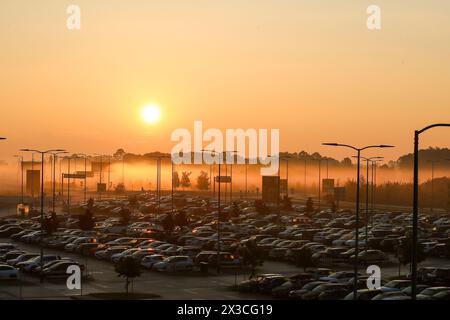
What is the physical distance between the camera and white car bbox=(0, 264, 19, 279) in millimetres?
53766

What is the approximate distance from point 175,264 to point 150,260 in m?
2.41

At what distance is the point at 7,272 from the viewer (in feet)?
177

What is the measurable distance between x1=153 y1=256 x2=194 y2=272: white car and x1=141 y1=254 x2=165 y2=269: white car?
0.54 m

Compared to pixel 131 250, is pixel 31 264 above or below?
below

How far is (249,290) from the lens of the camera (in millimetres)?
49562

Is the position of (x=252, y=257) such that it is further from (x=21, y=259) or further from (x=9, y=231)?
(x=9, y=231)

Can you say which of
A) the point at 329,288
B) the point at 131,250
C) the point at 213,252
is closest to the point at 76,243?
the point at 131,250

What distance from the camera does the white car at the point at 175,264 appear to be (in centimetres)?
5969

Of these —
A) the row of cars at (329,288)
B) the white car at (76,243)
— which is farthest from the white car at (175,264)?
the white car at (76,243)
